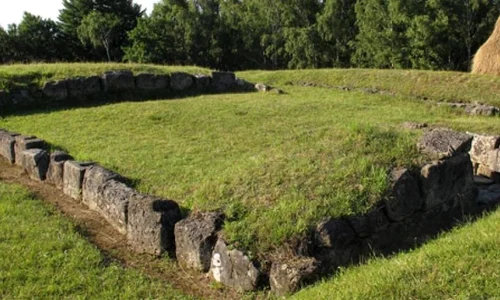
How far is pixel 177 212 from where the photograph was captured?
6.54 m

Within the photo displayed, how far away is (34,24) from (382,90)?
38.1 metres

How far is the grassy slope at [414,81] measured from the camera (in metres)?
16.6

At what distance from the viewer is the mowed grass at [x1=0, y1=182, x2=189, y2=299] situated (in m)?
5.29

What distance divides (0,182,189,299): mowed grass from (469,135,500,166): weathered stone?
715cm

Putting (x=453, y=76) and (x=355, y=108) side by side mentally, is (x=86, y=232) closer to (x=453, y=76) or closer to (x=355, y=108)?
(x=355, y=108)

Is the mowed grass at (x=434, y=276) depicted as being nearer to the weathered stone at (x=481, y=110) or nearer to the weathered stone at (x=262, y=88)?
the weathered stone at (x=481, y=110)

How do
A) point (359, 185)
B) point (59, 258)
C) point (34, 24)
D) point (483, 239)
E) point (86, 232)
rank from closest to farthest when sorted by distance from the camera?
point (483, 239) < point (59, 258) < point (359, 185) < point (86, 232) < point (34, 24)

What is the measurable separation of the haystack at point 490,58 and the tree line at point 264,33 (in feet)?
43.2

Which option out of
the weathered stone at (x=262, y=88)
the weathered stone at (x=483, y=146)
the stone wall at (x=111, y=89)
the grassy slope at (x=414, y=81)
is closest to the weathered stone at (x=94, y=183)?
the weathered stone at (x=483, y=146)

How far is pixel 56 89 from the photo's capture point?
51.1ft

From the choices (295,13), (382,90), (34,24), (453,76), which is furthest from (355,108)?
(34,24)

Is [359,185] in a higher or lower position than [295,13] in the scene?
lower

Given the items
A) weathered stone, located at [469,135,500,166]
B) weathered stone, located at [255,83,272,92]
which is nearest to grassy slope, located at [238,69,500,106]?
weathered stone, located at [255,83,272,92]

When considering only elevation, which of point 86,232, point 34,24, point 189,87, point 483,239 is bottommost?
point 86,232
